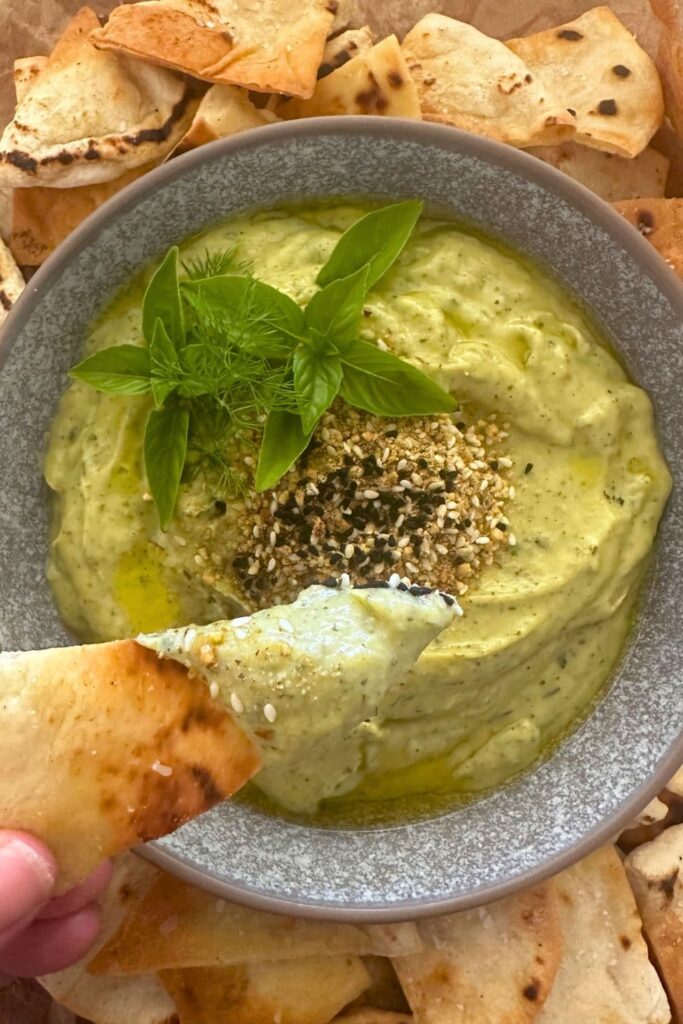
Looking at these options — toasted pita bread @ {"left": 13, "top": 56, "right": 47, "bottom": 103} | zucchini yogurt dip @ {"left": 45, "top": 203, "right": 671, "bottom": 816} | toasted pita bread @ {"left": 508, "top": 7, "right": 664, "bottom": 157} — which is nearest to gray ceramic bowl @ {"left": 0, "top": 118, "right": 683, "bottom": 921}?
zucchini yogurt dip @ {"left": 45, "top": 203, "right": 671, "bottom": 816}

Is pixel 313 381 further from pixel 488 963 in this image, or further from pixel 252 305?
pixel 488 963

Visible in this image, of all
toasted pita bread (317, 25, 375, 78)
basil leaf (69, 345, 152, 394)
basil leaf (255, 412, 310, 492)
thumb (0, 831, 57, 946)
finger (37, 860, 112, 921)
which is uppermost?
toasted pita bread (317, 25, 375, 78)

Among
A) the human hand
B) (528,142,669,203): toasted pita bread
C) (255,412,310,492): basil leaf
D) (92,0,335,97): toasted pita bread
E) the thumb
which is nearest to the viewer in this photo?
the thumb

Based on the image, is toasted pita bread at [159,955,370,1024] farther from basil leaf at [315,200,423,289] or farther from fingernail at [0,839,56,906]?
basil leaf at [315,200,423,289]

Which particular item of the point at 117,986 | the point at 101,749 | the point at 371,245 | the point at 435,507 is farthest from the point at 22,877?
the point at 371,245

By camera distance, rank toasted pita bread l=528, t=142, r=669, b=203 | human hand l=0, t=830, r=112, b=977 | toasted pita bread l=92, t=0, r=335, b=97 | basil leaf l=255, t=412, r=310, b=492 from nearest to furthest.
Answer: basil leaf l=255, t=412, r=310, b=492
human hand l=0, t=830, r=112, b=977
toasted pita bread l=92, t=0, r=335, b=97
toasted pita bread l=528, t=142, r=669, b=203

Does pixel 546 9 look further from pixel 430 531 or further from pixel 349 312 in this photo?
pixel 430 531

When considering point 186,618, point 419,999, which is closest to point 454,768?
point 419,999

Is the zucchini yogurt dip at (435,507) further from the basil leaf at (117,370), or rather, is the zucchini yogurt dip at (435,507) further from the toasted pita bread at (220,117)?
the toasted pita bread at (220,117)

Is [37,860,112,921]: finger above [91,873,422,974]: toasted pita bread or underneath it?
above
